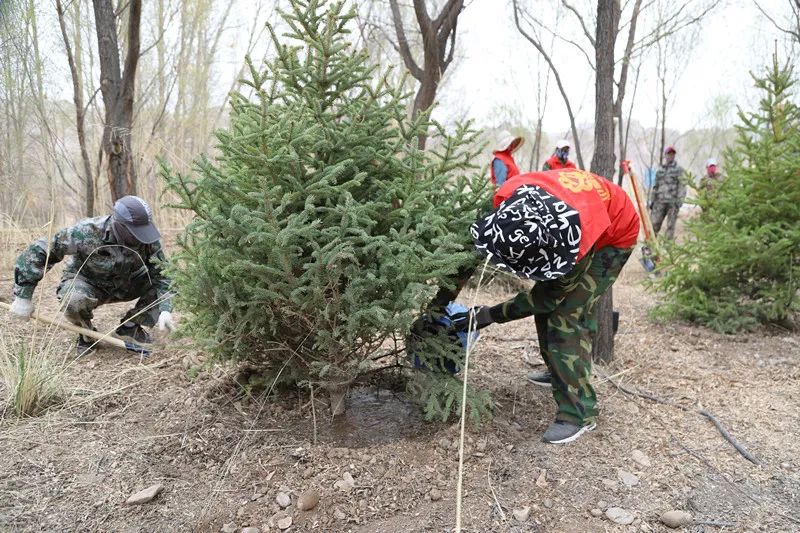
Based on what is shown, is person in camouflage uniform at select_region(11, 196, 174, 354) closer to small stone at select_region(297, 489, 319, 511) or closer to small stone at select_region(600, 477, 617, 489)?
small stone at select_region(297, 489, 319, 511)

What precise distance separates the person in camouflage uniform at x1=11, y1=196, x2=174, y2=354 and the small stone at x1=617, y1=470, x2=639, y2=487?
2693mm

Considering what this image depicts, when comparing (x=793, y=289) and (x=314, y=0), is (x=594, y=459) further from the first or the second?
(x=793, y=289)

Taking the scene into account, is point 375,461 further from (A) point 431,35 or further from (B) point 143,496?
(A) point 431,35

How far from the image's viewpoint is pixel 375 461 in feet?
8.11

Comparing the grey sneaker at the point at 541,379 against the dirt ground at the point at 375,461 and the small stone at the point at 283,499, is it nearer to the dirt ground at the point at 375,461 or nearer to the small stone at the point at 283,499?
the dirt ground at the point at 375,461

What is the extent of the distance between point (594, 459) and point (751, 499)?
623mm

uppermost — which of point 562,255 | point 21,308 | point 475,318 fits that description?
point 562,255

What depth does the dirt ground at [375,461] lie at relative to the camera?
2.21 metres

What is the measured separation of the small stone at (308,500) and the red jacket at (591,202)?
145 cm

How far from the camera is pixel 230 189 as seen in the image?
2.37 m

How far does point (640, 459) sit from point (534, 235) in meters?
1.19

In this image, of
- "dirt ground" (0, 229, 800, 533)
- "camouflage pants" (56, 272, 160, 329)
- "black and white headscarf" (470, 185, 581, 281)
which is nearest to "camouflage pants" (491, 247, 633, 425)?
"dirt ground" (0, 229, 800, 533)

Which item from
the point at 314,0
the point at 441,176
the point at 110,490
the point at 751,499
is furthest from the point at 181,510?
the point at 751,499

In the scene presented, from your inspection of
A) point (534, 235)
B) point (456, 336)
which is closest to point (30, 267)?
point (456, 336)
